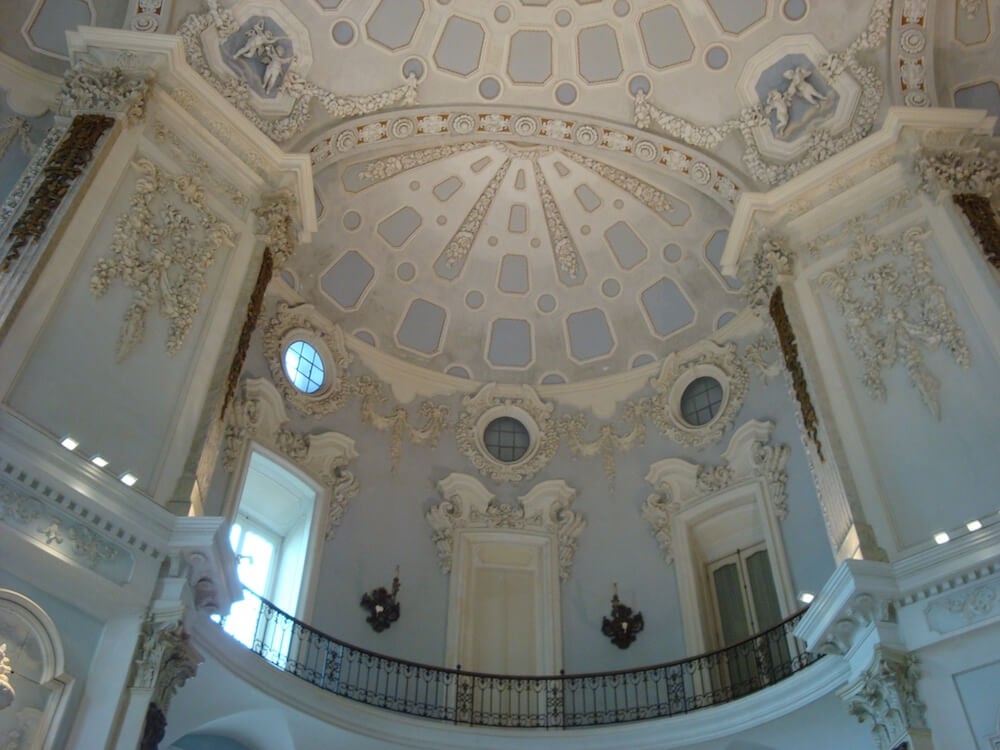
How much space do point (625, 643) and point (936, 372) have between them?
233 inches

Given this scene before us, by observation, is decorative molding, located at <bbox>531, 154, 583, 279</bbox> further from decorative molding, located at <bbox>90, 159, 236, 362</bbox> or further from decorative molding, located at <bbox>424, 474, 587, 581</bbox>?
decorative molding, located at <bbox>90, 159, 236, 362</bbox>

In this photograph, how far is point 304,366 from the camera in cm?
1600

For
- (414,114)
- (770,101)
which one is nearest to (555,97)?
(414,114)

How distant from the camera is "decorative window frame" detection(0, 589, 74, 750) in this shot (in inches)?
322

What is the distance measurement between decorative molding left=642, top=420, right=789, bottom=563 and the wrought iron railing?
2.03 meters

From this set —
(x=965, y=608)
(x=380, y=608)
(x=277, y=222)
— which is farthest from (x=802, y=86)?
(x=380, y=608)

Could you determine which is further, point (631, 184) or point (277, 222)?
point (631, 184)

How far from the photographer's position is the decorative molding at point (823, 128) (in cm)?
1386

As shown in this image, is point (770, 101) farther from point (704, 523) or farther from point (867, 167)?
point (704, 523)

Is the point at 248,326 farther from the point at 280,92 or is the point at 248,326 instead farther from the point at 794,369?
the point at 794,369

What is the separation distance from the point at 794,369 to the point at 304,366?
7.54 meters

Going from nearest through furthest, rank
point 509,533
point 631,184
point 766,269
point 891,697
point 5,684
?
1. point 5,684
2. point 891,697
3. point 766,269
4. point 509,533
5. point 631,184

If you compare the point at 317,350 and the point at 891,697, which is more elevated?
the point at 317,350

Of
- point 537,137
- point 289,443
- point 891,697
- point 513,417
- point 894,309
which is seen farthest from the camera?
point 513,417
